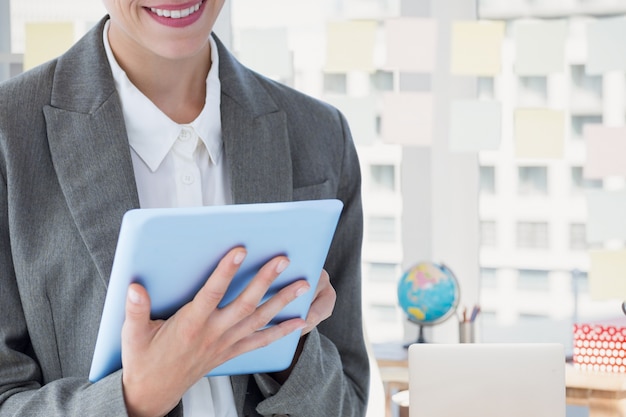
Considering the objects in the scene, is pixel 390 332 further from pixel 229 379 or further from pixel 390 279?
pixel 229 379

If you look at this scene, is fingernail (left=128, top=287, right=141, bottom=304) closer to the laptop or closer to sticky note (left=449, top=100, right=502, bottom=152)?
the laptop

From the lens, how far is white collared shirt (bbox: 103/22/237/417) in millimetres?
1207

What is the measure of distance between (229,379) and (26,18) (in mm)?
2383

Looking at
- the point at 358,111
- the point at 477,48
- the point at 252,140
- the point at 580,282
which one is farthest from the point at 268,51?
the point at 252,140

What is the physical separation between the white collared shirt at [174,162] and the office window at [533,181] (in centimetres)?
208

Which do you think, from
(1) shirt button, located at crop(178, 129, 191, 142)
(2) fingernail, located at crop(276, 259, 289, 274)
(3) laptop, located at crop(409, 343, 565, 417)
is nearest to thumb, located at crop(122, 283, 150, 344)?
(2) fingernail, located at crop(276, 259, 289, 274)

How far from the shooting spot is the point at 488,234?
3246 mm

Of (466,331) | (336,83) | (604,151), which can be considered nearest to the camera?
(466,331)

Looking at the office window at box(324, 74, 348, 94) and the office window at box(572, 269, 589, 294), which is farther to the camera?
the office window at box(324, 74, 348, 94)

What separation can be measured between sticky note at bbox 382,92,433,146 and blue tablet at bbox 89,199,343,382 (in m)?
2.10

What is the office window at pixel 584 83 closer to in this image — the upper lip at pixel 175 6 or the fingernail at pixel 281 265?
the upper lip at pixel 175 6

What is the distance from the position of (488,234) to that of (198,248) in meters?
2.44

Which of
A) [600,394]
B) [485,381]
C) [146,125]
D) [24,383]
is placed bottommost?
[600,394]

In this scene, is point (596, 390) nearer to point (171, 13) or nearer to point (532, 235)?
point (532, 235)
